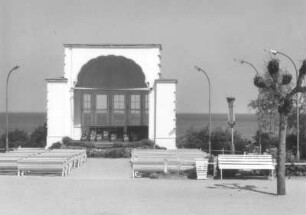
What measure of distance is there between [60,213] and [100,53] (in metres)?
26.9

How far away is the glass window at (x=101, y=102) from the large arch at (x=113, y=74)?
945mm

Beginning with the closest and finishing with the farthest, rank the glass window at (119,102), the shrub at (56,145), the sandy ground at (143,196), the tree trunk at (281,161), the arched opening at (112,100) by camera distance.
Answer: the sandy ground at (143,196)
the tree trunk at (281,161)
the shrub at (56,145)
the arched opening at (112,100)
the glass window at (119,102)

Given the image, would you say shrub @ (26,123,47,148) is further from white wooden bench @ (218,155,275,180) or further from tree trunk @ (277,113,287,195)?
tree trunk @ (277,113,287,195)

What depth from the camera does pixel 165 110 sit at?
37.8m

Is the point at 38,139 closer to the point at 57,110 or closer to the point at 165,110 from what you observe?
the point at 57,110

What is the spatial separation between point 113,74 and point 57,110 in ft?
22.3

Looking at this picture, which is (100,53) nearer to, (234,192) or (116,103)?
(116,103)

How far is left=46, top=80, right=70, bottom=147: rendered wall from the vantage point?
37.2 metres

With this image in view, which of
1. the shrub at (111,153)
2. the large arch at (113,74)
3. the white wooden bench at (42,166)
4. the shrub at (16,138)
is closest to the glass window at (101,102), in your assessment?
the large arch at (113,74)

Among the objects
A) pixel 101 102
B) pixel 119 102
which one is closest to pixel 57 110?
pixel 101 102

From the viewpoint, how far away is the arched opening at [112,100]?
4112 centimetres

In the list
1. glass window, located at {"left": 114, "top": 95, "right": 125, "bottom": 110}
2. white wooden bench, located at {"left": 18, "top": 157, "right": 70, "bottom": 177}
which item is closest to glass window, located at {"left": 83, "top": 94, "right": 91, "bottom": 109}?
glass window, located at {"left": 114, "top": 95, "right": 125, "bottom": 110}

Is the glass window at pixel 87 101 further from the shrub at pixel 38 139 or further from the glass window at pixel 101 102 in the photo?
the shrub at pixel 38 139

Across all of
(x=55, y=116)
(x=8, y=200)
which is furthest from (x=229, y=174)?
(x=55, y=116)
